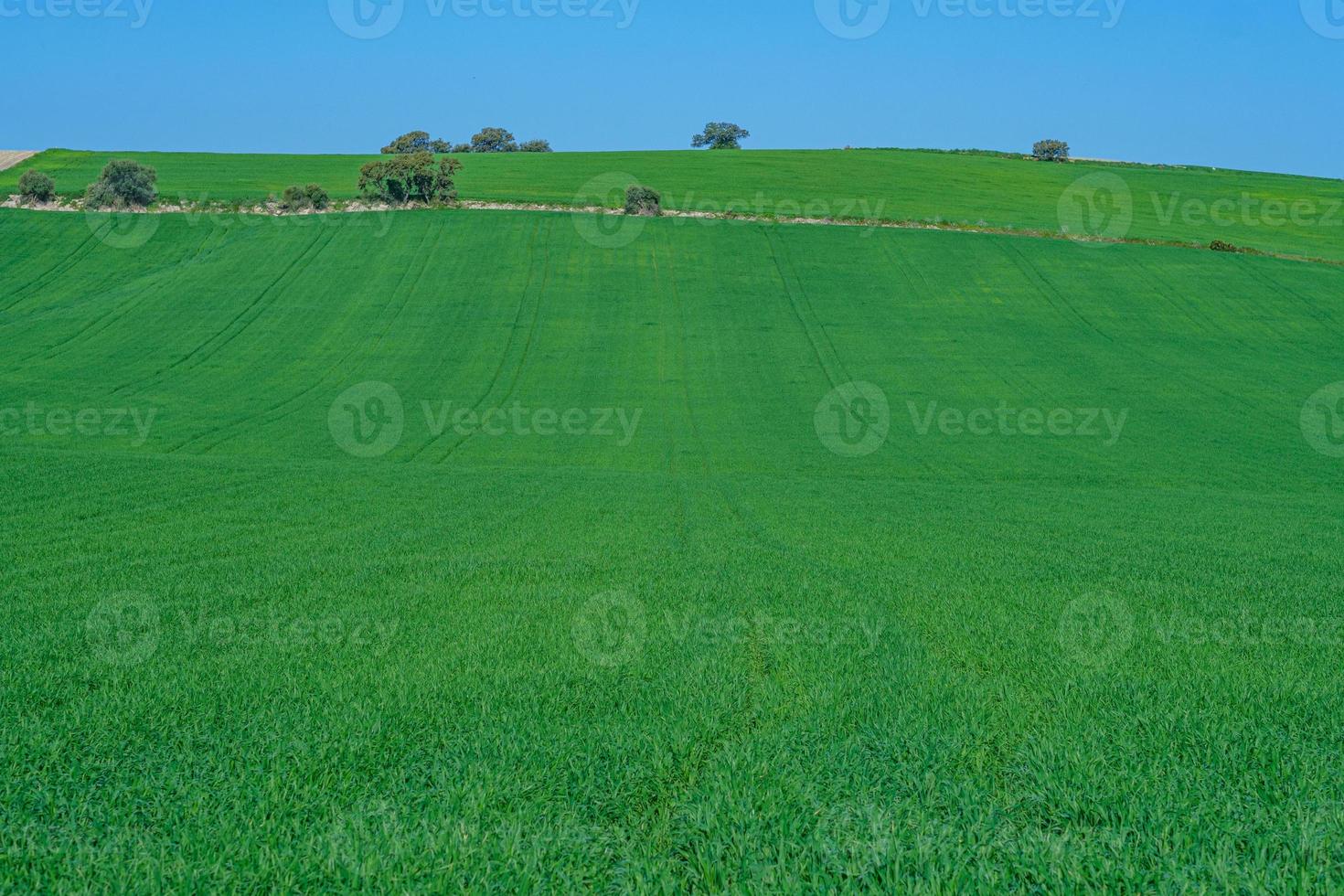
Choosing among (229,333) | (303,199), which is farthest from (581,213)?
(229,333)

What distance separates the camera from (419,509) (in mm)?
21359

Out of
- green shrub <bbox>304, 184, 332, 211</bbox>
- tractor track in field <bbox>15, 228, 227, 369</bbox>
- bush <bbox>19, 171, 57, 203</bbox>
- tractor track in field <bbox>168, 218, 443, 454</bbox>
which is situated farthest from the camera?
green shrub <bbox>304, 184, 332, 211</bbox>

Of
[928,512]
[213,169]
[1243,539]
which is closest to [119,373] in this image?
[928,512]

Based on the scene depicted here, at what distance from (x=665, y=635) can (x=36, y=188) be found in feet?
275

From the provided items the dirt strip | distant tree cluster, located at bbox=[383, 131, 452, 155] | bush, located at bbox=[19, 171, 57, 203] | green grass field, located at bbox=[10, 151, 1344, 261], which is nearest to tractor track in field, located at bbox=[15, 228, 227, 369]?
the dirt strip

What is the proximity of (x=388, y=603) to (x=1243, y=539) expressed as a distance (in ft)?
56.1

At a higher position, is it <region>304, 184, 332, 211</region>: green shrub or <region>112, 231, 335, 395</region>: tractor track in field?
<region>304, 184, 332, 211</region>: green shrub

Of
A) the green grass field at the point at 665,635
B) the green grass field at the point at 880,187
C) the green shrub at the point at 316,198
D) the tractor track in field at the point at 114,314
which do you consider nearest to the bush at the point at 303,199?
the green shrub at the point at 316,198

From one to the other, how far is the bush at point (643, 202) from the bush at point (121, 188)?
37.8 meters

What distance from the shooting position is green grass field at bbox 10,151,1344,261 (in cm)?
7975

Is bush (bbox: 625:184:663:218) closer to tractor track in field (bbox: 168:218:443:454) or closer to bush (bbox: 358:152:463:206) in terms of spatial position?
bush (bbox: 358:152:463:206)

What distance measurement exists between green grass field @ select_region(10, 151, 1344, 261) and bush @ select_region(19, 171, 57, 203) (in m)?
2.16

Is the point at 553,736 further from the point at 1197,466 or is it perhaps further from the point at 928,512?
the point at 1197,466

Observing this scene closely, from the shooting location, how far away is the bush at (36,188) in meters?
74.2
